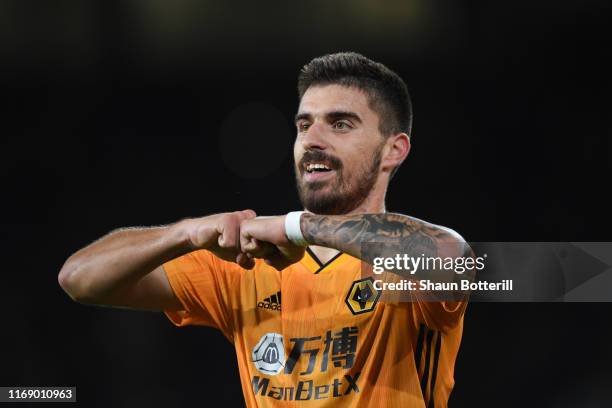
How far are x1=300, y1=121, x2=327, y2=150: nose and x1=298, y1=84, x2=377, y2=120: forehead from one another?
2.6 inches

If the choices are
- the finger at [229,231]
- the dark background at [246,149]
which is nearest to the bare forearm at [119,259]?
the finger at [229,231]

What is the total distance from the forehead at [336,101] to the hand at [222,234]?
2.29 ft

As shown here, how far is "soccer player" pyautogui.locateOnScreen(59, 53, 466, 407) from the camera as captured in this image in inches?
85.1

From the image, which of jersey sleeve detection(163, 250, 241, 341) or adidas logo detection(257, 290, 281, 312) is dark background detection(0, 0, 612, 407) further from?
adidas logo detection(257, 290, 281, 312)

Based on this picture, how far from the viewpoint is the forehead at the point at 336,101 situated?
2768 millimetres

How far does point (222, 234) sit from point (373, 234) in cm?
43

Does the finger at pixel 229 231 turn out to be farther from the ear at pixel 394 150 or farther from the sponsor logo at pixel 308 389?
the ear at pixel 394 150

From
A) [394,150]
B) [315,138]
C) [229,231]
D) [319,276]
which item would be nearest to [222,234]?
[229,231]

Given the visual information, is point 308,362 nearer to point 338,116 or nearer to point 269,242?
point 269,242

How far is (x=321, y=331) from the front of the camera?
2.51m

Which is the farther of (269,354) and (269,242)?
(269,354)

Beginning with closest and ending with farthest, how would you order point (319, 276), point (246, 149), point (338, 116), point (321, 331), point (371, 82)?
point (321, 331)
point (319, 276)
point (338, 116)
point (371, 82)
point (246, 149)

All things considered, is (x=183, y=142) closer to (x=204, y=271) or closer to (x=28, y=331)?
(x=28, y=331)

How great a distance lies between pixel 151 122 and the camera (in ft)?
16.5
